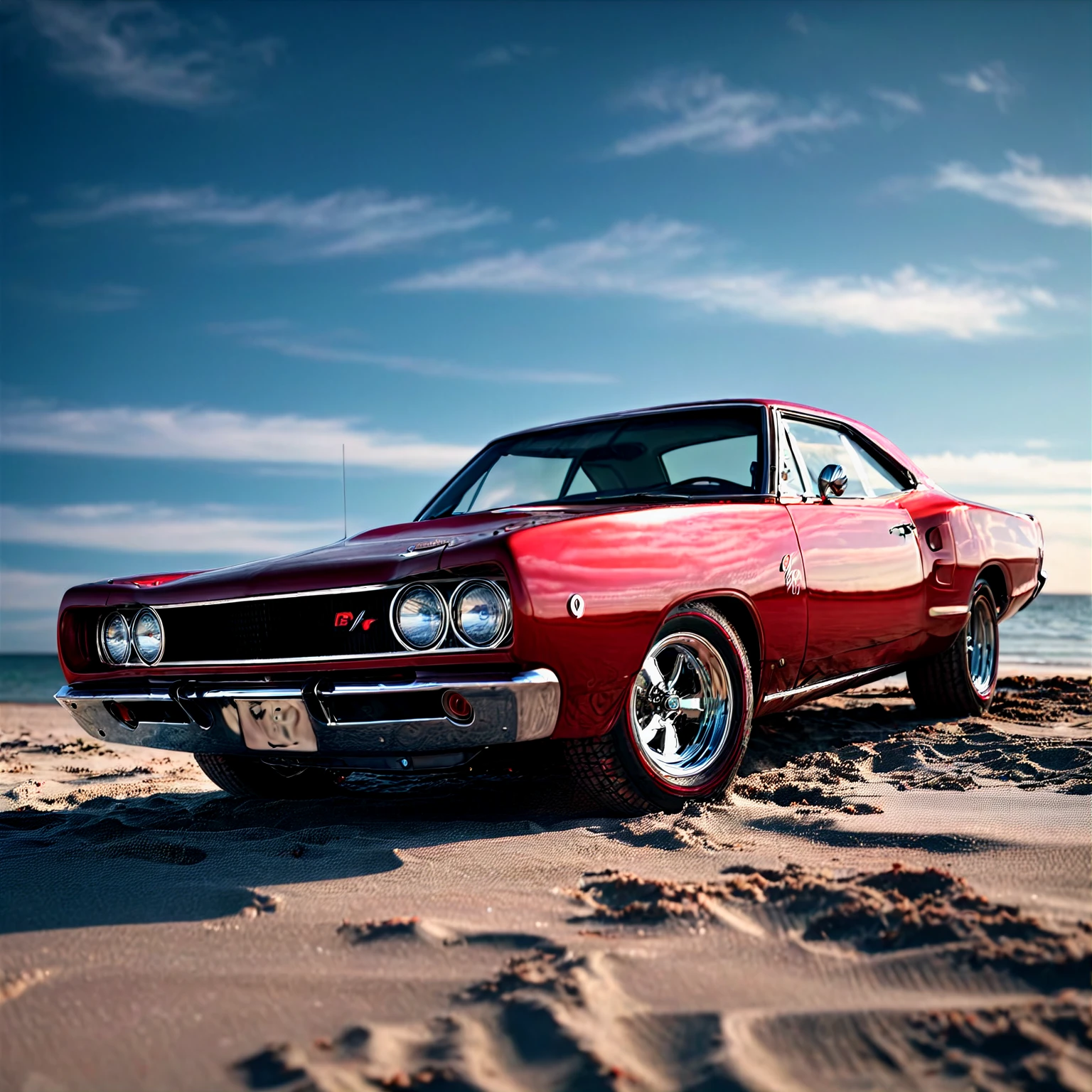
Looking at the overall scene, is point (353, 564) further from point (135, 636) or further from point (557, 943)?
point (557, 943)

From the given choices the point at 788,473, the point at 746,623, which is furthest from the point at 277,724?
the point at 788,473

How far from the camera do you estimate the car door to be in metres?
4.13

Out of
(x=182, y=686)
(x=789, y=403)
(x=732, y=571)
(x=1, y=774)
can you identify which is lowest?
(x=1, y=774)

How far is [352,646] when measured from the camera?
314 cm

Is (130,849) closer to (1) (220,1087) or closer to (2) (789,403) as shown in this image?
(1) (220,1087)

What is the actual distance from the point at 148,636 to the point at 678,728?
6.27 ft

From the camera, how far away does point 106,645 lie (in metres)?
3.87

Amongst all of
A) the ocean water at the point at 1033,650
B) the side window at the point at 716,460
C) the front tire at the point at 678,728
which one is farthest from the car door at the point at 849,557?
the ocean water at the point at 1033,650

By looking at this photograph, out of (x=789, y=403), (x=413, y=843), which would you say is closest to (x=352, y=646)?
(x=413, y=843)

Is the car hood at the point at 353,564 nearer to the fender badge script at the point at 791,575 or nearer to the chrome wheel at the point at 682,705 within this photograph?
the chrome wheel at the point at 682,705

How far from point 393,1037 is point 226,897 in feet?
3.29

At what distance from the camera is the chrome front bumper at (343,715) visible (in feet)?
9.45

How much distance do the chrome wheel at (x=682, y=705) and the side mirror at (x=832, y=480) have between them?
46.7 inches

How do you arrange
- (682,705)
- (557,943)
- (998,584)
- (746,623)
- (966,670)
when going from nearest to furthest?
1. (557,943)
2. (682,705)
3. (746,623)
4. (966,670)
5. (998,584)
